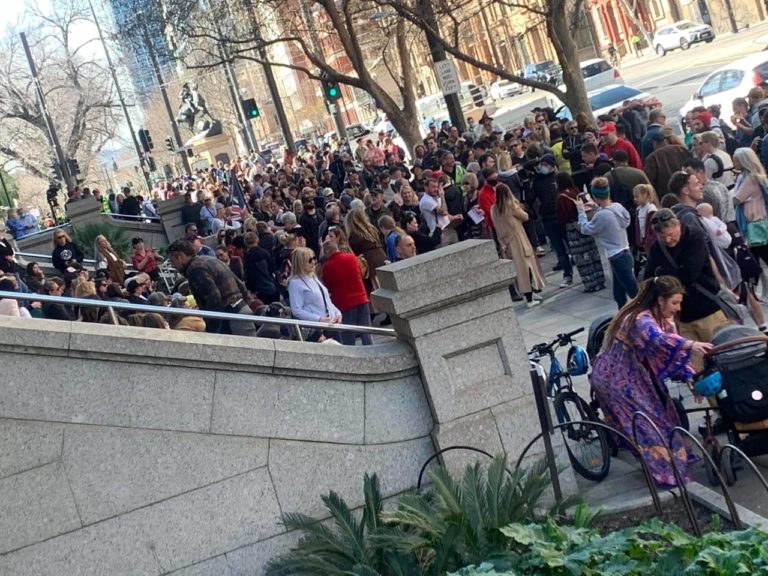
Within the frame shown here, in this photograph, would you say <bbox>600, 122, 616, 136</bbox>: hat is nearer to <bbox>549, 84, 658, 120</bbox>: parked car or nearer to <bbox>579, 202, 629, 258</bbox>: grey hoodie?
<bbox>579, 202, 629, 258</bbox>: grey hoodie

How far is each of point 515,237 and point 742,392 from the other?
910 centimetres

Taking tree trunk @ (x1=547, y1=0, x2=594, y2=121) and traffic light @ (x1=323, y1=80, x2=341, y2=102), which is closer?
tree trunk @ (x1=547, y1=0, x2=594, y2=121)

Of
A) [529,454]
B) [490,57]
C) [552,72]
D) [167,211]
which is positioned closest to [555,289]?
[529,454]

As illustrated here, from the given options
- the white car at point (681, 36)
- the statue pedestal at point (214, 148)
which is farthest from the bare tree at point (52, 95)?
the white car at point (681, 36)

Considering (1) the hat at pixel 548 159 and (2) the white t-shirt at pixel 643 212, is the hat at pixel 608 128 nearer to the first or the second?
(1) the hat at pixel 548 159

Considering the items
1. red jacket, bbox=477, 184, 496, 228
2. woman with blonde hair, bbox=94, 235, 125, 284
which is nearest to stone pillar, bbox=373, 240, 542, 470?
red jacket, bbox=477, 184, 496, 228

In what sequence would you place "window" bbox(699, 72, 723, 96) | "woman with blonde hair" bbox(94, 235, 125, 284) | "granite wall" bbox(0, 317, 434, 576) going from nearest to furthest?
1. "granite wall" bbox(0, 317, 434, 576)
2. "woman with blonde hair" bbox(94, 235, 125, 284)
3. "window" bbox(699, 72, 723, 96)

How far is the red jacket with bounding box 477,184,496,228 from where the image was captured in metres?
18.3

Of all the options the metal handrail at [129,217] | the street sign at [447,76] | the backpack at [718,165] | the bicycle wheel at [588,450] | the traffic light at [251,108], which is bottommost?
the bicycle wheel at [588,450]

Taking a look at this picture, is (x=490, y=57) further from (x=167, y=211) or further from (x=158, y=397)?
(x=158, y=397)

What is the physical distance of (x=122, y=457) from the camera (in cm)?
764

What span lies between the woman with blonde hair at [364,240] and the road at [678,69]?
20659 millimetres

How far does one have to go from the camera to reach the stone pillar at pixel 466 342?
8062 mm

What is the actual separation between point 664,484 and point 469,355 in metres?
1.49
